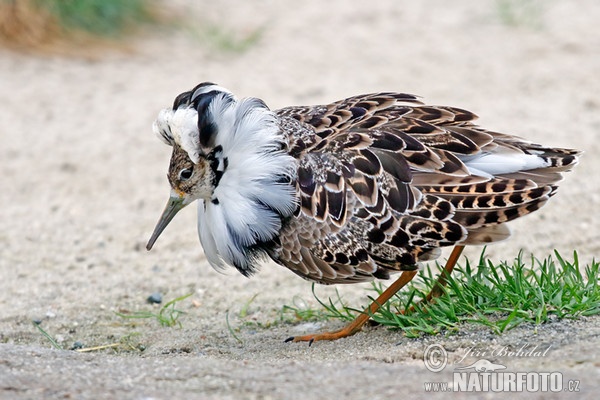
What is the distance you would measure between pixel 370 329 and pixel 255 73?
543cm

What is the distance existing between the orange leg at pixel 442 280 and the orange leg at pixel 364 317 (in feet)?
0.54

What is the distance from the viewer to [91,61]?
10578 mm

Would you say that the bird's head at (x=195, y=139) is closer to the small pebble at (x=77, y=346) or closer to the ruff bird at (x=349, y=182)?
the ruff bird at (x=349, y=182)

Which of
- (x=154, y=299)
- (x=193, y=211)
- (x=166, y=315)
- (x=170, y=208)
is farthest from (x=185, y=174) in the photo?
(x=193, y=211)

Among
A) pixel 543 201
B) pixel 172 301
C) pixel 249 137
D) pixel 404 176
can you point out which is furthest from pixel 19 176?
pixel 543 201

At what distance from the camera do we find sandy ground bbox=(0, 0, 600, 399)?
163 inches

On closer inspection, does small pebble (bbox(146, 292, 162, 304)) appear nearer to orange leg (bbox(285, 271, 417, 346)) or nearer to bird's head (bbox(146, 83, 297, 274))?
bird's head (bbox(146, 83, 297, 274))

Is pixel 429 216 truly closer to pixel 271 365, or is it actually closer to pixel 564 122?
pixel 271 365

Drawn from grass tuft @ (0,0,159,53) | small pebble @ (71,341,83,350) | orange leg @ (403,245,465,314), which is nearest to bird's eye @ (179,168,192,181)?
small pebble @ (71,341,83,350)

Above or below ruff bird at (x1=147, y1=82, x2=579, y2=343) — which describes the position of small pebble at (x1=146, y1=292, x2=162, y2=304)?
below

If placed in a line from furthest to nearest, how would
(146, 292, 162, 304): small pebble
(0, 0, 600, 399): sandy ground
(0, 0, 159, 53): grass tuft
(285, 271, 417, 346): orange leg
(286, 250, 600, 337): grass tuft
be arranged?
(0, 0, 159, 53): grass tuft < (146, 292, 162, 304): small pebble < (285, 271, 417, 346): orange leg < (286, 250, 600, 337): grass tuft < (0, 0, 600, 399): sandy ground

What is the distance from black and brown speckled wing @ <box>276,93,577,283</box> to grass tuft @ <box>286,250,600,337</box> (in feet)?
1.00

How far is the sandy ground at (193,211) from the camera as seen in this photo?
4133 mm

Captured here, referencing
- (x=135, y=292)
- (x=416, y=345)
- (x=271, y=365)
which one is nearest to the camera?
(x=271, y=365)
